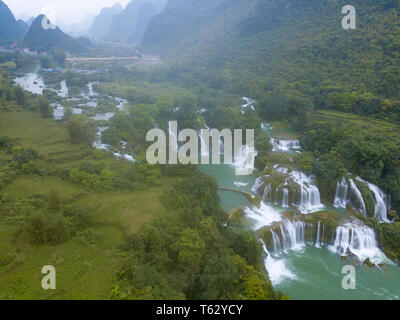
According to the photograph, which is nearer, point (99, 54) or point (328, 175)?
point (328, 175)

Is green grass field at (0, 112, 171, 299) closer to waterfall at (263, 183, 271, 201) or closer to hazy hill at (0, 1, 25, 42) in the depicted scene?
waterfall at (263, 183, 271, 201)

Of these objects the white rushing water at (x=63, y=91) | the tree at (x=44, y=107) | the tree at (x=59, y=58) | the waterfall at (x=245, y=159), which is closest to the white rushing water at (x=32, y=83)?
the white rushing water at (x=63, y=91)

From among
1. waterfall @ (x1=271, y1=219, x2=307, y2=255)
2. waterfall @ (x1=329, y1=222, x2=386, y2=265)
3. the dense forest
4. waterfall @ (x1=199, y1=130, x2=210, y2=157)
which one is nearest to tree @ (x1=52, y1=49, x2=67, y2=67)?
the dense forest

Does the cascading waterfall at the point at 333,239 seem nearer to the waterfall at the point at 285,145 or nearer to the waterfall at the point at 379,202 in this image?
the waterfall at the point at 379,202

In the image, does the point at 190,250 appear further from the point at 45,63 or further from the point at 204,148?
the point at 45,63
